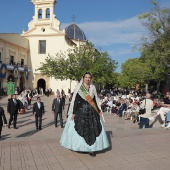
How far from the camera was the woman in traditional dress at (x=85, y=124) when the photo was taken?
233 inches

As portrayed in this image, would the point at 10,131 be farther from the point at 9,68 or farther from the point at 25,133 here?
the point at 9,68

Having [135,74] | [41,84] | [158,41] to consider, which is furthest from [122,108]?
[41,84]

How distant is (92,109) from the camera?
616cm

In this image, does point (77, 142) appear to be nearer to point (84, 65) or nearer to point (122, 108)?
point (122, 108)

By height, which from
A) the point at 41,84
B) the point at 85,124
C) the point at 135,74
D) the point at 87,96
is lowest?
the point at 85,124

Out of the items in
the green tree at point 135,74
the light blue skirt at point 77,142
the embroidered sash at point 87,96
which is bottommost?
the light blue skirt at point 77,142

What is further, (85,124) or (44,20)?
(44,20)

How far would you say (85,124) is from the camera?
602 centimetres

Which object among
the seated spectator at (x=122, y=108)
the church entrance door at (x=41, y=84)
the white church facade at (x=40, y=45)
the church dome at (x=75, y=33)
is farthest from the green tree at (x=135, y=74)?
the seated spectator at (x=122, y=108)

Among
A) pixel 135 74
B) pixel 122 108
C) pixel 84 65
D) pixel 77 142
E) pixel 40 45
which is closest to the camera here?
pixel 77 142

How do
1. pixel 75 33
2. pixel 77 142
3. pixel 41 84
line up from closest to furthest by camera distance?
1. pixel 77 142
2. pixel 41 84
3. pixel 75 33

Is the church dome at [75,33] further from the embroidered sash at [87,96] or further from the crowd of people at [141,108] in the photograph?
the embroidered sash at [87,96]

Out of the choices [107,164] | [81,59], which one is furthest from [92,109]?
[81,59]

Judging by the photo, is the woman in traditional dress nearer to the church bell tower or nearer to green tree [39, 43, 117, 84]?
green tree [39, 43, 117, 84]
